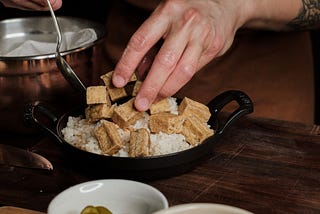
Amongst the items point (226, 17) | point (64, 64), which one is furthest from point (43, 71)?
point (226, 17)

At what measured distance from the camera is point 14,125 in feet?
5.57

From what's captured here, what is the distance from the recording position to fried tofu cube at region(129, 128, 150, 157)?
1405 mm

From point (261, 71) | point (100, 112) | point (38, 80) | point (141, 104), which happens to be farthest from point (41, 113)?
point (261, 71)

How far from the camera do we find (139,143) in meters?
1.41

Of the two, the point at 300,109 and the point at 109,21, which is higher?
the point at 109,21

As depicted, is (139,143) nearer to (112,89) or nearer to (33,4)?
(112,89)

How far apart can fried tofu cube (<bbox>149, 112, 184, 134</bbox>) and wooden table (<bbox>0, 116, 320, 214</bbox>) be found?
0.12 m

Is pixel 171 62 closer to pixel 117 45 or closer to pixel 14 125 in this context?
pixel 14 125

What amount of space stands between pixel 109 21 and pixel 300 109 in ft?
2.54

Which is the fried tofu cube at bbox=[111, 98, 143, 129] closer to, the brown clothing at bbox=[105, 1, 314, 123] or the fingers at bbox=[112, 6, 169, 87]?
the fingers at bbox=[112, 6, 169, 87]

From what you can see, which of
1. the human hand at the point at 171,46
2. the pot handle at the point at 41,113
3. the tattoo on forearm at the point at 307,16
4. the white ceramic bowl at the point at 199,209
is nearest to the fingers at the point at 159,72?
the human hand at the point at 171,46

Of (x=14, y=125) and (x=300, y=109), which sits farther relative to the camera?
(x=300, y=109)

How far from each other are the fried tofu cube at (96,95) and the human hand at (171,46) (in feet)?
0.12

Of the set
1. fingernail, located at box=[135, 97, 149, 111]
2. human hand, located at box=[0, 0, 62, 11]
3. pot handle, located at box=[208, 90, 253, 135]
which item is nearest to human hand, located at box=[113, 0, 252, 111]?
fingernail, located at box=[135, 97, 149, 111]
